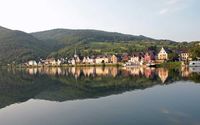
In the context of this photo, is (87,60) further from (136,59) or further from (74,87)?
(74,87)

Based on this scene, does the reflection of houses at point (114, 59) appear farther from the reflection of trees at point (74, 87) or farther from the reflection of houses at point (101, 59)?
the reflection of trees at point (74, 87)

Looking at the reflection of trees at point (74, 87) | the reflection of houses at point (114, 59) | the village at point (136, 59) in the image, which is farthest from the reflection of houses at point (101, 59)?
the reflection of trees at point (74, 87)

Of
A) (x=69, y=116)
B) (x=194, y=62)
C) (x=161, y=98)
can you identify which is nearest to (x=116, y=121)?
(x=69, y=116)

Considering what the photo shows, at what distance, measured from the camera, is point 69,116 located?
2842 centimetres

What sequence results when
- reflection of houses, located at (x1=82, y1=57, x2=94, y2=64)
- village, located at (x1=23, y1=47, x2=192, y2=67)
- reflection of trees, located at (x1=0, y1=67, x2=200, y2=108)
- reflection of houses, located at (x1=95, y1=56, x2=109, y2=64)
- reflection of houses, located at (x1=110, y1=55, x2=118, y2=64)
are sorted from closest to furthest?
reflection of trees, located at (x1=0, y1=67, x2=200, y2=108), village, located at (x1=23, y1=47, x2=192, y2=67), reflection of houses, located at (x1=110, y1=55, x2=118, y2=64), reflection of houses, located at (x1=95, y1=56, x2=109, y2=64), reflection of houses, located at (x1=82, y1=57, x2=94, y2=64)

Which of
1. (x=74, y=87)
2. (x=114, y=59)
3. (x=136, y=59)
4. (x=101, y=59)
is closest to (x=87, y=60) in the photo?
(x=101, y=59)

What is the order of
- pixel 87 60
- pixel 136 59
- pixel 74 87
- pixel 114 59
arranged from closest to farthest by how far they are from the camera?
pixel 74 87 < pixel 136 59 < pixel 114 59 < pixel 87 60

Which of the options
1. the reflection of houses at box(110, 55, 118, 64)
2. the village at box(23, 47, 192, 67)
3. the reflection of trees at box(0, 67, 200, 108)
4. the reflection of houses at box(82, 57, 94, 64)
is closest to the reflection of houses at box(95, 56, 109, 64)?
the village at box(23, 47, 192, 67)

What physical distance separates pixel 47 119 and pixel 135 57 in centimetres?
13762

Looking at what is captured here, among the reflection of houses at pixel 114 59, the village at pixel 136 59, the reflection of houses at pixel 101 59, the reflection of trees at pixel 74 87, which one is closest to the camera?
the reflection of trees at pixel 74 87

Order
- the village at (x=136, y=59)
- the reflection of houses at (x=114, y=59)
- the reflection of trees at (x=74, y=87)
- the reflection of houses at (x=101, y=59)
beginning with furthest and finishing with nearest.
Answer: the reflection of houses at (x=101, y=59)
the reflection of houses at (x=114, y=59)
the village at (x=136, y=59)
the reflection of trees at (x=74, y=87)

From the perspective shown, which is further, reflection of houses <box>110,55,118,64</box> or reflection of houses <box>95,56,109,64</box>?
reflection of houses <box>95,56,109,64</box>

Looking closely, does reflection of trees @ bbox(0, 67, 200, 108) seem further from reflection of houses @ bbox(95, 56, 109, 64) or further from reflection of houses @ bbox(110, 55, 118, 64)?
reflection of houses @ bbox(95, 56, 109, 64)

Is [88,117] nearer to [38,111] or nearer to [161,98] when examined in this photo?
[38,111]
